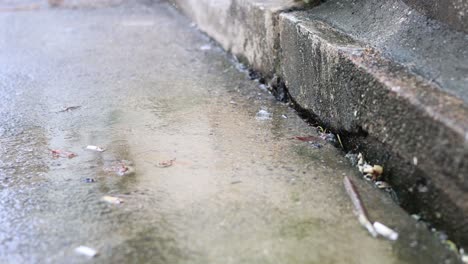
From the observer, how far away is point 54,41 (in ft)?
12.6

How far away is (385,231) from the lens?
151cm

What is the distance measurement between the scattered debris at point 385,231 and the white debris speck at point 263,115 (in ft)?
3.23

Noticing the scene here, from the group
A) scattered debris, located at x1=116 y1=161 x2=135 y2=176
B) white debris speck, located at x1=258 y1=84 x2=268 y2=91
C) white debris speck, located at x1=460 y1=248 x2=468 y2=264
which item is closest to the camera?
white debris speck, located at x1=460 y1=248 x2=468 y2=264

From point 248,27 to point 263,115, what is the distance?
0.81 metres

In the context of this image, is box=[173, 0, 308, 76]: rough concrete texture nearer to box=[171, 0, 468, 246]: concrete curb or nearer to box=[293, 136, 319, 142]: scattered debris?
box=[171, 0, 468, 246]: concrete curb

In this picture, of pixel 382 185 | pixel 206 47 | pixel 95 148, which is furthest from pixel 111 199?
pixel 206 47

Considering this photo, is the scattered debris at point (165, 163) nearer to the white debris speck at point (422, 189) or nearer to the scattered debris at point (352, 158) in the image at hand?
the scattered debris at point (352, 158)

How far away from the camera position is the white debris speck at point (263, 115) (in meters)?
2.42

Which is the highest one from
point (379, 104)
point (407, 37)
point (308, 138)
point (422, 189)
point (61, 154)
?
point (407, 37)

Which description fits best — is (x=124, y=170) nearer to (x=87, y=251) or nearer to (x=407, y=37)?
(x=87, y=251)

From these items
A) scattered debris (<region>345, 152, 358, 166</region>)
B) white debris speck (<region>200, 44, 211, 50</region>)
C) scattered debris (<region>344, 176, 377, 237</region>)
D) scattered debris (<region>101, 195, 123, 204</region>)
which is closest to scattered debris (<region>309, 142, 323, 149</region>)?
scattered debris (<region>345, 152, 358, 166</region>)

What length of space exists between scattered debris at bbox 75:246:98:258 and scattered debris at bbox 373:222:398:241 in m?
0.84

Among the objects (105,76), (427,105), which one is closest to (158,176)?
(427,105)

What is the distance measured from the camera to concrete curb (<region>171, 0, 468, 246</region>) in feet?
4.69
